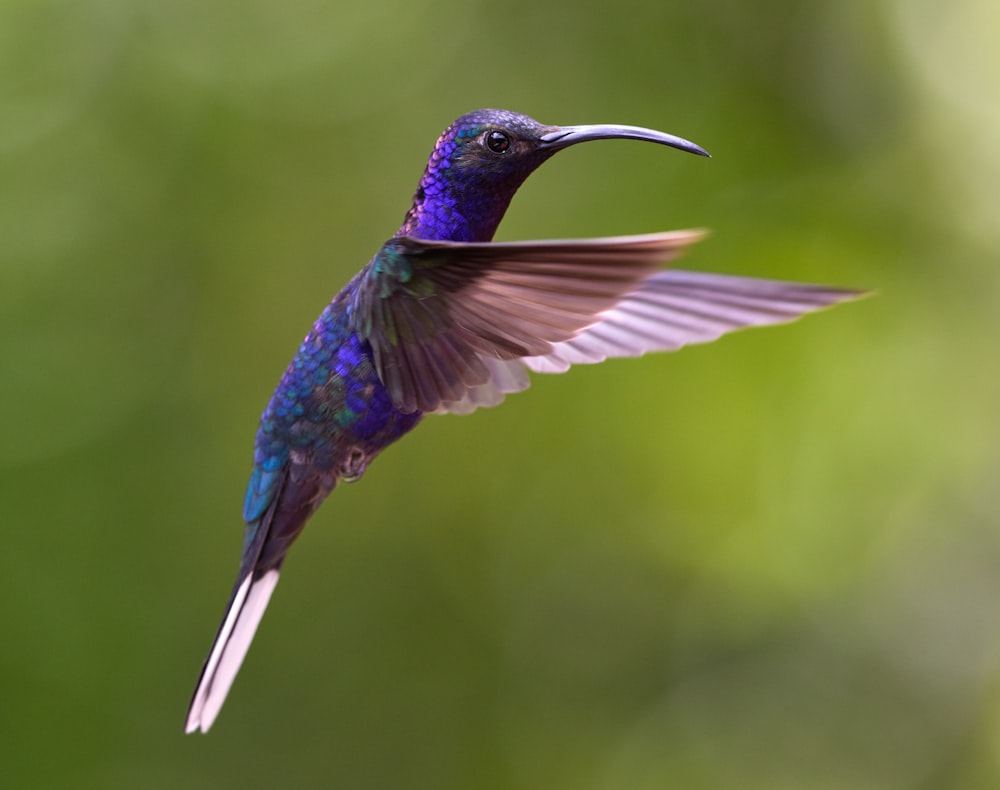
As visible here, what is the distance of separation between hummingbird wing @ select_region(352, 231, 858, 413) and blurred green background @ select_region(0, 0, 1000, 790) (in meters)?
2.30

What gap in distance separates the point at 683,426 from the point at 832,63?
132 cm

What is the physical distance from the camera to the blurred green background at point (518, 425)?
11.4 ft

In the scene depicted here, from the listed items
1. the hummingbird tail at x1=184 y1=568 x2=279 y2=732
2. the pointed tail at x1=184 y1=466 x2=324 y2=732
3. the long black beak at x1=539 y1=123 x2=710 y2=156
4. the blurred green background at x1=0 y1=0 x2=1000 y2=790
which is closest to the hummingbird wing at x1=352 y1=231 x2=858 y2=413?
the long black beak at x1=539 y1=123 x2=710 y2=156

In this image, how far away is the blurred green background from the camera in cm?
347

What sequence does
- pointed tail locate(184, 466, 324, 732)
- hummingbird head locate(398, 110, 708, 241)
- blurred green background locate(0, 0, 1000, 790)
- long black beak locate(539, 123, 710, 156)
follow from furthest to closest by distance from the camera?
blurred green background locate(0, 0, 1000, 790) < pointed tail locate(184, 466, 324, 732) < hummingbird head locate(398, 110, 708, 241) < long black beak locate(539, 123, 710, 156)

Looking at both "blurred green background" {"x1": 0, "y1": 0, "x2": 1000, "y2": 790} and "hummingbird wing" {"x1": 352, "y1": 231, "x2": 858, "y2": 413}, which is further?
"blurred green background" {"x1": 0, "y1": 0, "x2": 1000, "y2": 790}

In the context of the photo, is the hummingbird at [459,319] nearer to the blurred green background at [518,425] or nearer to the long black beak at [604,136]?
the long black beak at [604,136]

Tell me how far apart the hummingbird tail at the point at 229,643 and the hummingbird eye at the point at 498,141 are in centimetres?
66

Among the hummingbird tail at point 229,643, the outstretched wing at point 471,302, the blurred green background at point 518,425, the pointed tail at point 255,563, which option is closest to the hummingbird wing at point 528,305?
the outstretched wing at point 471,302


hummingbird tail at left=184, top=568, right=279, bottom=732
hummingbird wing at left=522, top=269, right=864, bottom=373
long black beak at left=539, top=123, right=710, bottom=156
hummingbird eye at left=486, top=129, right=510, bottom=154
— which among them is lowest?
hummingbird tail at left=184, top=568, right=279, bottom=732

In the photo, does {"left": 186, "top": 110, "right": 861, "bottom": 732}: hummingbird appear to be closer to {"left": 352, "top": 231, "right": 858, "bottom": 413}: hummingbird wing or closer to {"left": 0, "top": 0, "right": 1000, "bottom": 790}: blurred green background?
{"left": 352, "top": 231, "right": 858, "bottom": 413}: hummingbird wing

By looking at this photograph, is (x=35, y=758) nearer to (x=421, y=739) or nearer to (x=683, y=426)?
(x=421, y=739)

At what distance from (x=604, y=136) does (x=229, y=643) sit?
836 mm

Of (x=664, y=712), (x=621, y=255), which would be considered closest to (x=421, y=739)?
(x=664, y=712)
